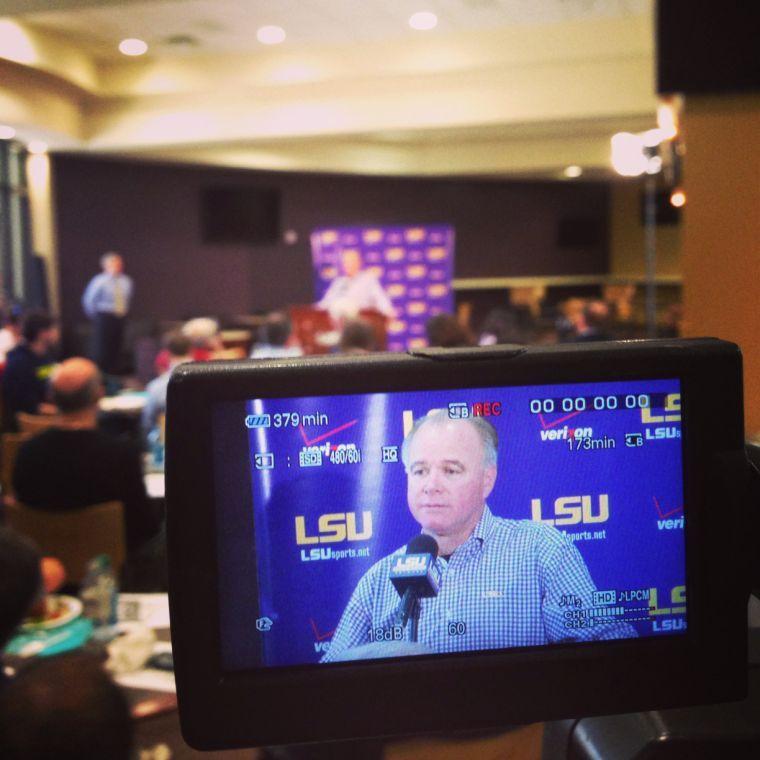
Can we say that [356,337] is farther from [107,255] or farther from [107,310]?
[107,255]

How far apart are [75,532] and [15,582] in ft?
6.66

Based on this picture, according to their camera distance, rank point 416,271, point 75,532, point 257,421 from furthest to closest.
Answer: point 416,271 → point 75,532 → point 257,421

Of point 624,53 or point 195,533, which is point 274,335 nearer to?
point 624,53

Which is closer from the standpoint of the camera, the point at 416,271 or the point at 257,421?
the point at 257,421

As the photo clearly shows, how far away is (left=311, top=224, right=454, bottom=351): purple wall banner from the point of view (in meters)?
11.6

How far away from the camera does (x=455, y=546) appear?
774 millimetres

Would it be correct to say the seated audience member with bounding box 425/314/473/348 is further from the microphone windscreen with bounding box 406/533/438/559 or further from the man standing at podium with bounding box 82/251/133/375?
the man standing at podium with bounding box 82/251/133/375

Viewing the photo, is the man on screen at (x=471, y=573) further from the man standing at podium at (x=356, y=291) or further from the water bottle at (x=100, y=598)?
the man standing at podium at (x=356, y=291)

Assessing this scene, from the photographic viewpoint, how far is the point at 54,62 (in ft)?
25.9

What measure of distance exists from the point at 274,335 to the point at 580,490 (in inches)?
212

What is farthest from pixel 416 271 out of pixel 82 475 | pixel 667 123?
pixel 82 475

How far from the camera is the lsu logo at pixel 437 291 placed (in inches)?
468

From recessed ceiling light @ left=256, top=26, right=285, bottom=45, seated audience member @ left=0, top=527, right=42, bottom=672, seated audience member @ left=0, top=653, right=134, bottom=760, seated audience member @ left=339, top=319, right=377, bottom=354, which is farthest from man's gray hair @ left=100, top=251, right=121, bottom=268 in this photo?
seated audience member @ left=0, top=653, right=134, bottom=760

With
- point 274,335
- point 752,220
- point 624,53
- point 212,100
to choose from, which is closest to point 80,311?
point 212,100
